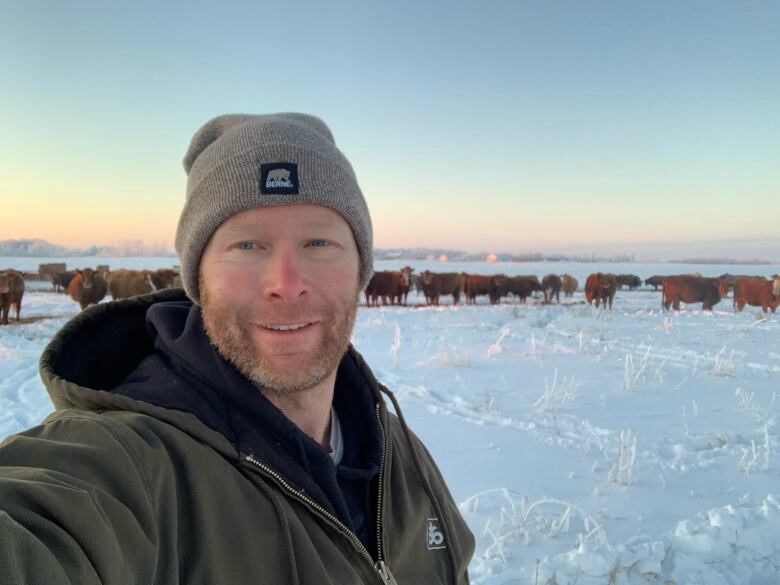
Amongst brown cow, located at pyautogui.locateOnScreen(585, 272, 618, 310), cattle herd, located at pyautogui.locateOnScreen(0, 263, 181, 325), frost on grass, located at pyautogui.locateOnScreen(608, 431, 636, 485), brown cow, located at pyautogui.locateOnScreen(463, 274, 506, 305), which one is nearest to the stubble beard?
frost on grass, located at pyautogui.locateOnScreen(608, 431, 636, 485)

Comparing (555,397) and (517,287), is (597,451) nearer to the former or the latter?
(555,397)

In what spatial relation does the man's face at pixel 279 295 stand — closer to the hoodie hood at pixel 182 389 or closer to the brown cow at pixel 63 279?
the hoodie hood at pixel 182 389

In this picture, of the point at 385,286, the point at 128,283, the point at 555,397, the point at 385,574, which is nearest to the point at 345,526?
the point at 385,574

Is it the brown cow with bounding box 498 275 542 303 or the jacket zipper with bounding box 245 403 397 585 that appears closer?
the jacket zipper with bounding box 245 403 397 585

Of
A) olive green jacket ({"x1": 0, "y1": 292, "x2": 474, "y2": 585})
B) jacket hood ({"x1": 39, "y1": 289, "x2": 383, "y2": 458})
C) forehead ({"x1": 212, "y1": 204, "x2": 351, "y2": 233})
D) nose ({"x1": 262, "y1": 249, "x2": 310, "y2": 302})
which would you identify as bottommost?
olive green jacket ({"x1": 0, "y1": 292, "x2": 474, "y2": 585})

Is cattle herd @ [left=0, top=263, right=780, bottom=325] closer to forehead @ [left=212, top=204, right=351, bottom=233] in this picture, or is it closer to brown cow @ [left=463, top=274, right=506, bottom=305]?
brown cow @ [left=463, top=274, right=506, bottom=305]

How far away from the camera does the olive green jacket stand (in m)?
0.77

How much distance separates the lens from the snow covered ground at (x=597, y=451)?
3.04 metres

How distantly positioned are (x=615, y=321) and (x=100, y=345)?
18597 millimetres

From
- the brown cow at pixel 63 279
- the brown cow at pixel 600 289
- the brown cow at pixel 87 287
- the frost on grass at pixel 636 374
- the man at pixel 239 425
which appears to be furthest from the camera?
the brown cow at pixel 63 279

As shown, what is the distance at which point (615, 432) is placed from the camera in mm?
5379

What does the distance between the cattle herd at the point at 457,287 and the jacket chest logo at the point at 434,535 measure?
13007mm


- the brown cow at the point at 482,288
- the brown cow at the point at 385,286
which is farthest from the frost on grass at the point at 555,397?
the brown cow at the point at 482,288

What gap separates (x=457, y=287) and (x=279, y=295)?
2997cm
